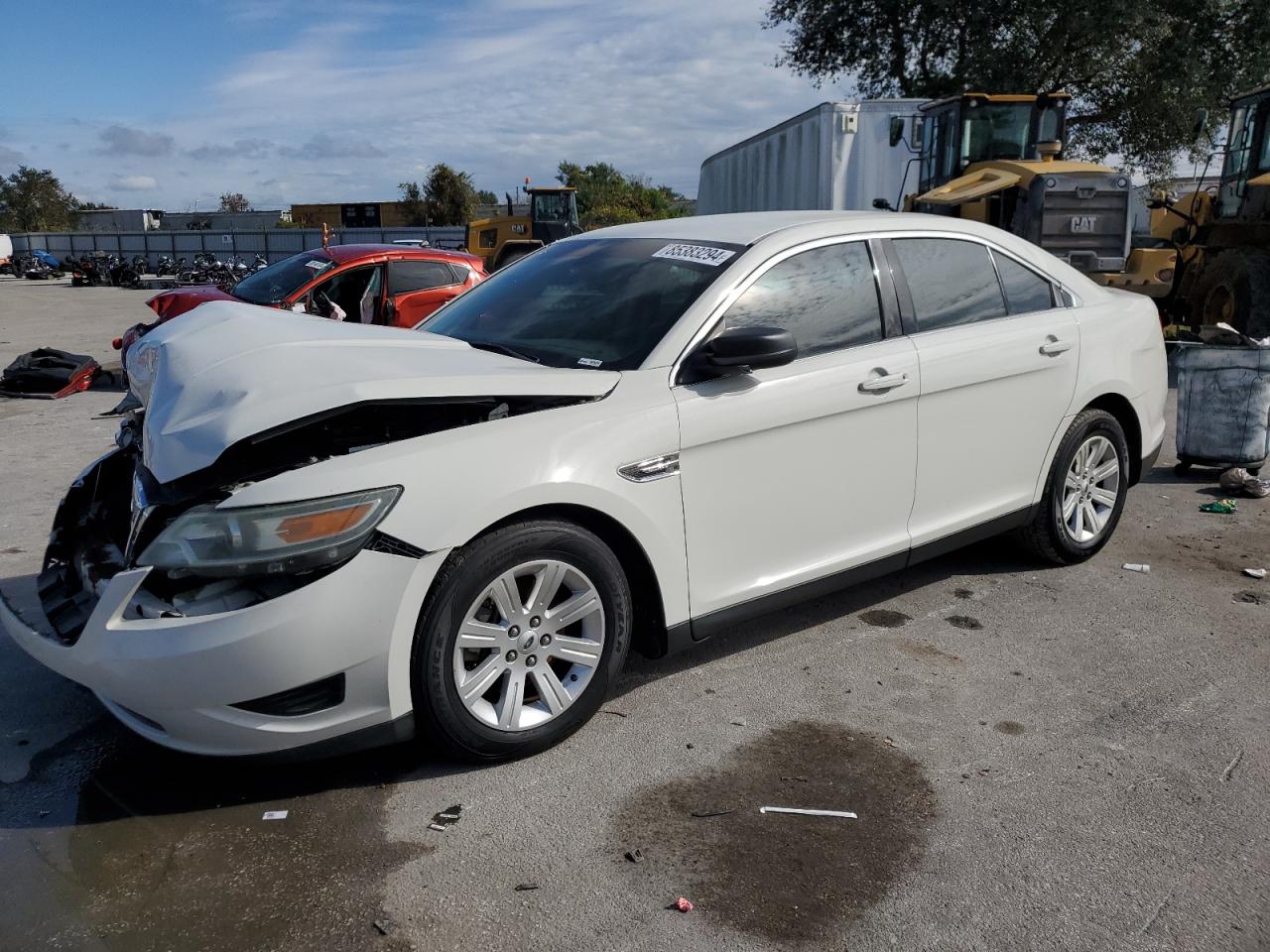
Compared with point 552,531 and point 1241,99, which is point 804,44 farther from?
point 552,531

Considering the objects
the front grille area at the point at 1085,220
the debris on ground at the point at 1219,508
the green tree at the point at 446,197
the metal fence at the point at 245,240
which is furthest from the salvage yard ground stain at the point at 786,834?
the green tree at the point at 446,197

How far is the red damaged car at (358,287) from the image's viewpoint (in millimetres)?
10844

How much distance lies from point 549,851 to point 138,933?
3.37 feet

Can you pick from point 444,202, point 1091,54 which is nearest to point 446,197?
point 444,202

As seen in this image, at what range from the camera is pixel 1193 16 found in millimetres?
23656

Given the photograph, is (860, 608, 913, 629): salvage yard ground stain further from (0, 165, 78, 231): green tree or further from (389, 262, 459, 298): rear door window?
(0, 165, 78, 231): green tree

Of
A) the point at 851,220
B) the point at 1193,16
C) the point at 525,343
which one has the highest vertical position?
the point at 1193,16

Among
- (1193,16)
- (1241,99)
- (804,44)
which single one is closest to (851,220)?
(1241,99)

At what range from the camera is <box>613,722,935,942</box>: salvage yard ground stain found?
8.81 ft

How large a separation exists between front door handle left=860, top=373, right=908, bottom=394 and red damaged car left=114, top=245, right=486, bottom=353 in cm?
737

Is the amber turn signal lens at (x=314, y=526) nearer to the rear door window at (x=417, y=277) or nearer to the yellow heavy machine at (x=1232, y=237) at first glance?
the rear door window at (x=417, y=277)

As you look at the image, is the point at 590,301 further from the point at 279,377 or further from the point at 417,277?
the point at 417,277

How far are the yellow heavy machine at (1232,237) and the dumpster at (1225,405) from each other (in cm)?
492

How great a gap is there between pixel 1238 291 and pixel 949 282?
8.54 metres
